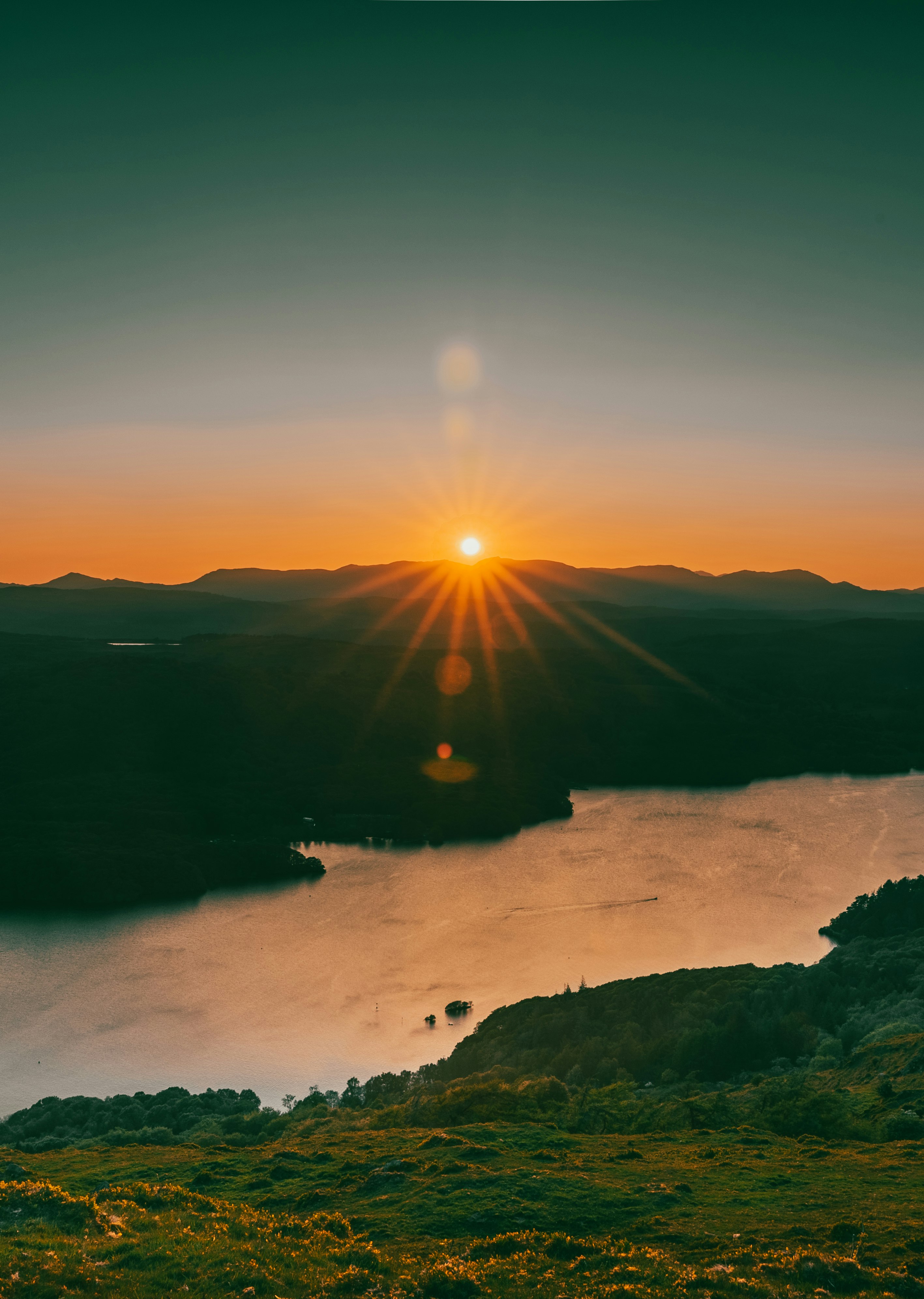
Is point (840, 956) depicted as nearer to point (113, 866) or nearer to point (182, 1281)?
point (182, 1281)

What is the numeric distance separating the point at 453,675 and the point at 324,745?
41.2 meters

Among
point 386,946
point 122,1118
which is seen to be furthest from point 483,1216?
point 386,946

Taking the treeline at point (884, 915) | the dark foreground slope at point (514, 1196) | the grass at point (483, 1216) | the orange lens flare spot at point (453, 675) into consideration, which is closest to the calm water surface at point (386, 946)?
the treeline at point (884, 915)

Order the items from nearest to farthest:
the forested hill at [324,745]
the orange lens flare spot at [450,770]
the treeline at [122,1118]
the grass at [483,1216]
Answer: the grass at [483,1216] → the treeline at [122,1118] → the forested hill at [324,745] → the orange lens flare spot at [450,770]

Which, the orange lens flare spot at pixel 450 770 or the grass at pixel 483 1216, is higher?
the grass at pixel 483 1216

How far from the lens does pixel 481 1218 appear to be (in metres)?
18.0

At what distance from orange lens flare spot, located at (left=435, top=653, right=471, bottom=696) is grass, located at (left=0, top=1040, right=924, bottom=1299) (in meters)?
132

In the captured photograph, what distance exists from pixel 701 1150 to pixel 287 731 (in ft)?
370

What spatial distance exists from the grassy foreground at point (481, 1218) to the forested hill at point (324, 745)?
62041 mm

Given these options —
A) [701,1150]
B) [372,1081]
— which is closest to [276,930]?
[372,1081]

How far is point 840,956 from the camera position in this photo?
1914 inches

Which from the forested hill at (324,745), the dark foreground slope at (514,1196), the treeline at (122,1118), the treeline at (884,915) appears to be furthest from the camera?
the forested hill at (324,745)

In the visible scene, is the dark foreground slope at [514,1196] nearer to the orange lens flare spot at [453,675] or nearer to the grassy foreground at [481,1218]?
the grassy foreground at [481,1218]

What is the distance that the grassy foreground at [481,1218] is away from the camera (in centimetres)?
1386
